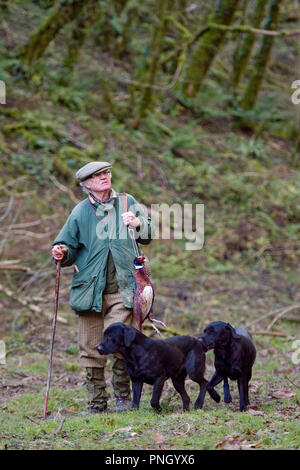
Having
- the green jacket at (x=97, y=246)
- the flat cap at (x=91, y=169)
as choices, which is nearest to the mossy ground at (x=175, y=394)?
the green jacket at (x=97, y=246)

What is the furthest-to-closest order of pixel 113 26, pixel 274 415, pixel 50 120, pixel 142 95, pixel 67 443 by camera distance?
1. pixel 113 26
2. pixel 142 95
3. pixel 50 120
4. pixel 274 415
5. pixel 67 443

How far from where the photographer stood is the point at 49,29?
17344mm

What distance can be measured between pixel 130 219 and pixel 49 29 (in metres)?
12.2

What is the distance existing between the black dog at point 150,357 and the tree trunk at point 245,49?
16.9 m

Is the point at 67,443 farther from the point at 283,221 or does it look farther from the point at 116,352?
the point at 283,221

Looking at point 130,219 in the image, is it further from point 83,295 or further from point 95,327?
point 95,327

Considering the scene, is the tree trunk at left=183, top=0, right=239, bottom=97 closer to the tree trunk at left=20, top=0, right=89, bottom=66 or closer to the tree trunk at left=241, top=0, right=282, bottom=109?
the tree trunk at left=241, top=0, right=282, bottom=109

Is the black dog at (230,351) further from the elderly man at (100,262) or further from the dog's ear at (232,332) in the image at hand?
the elderly man at (100,262)

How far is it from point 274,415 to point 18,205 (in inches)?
335

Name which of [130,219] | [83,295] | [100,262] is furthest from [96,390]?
[130,219]

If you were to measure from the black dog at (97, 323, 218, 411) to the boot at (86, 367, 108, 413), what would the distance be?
609mm

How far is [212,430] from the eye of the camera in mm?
5691

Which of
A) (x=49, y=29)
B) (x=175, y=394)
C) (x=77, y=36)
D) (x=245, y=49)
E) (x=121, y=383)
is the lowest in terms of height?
(x=175, y=394)
